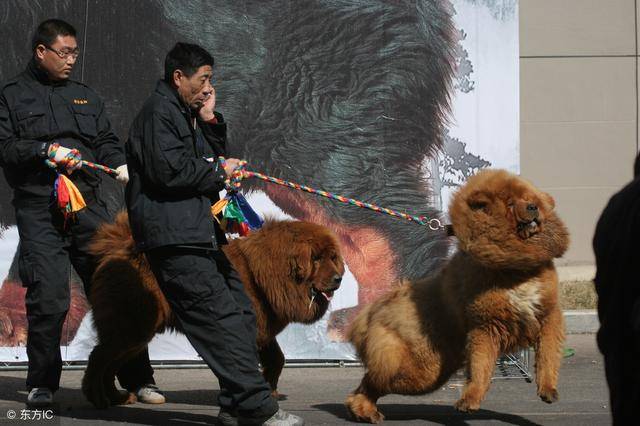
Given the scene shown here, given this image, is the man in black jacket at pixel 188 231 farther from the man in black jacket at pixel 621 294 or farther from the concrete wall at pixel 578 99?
the concrete wall at pixel 578 99

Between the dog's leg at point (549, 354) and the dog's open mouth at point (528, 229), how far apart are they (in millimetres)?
404

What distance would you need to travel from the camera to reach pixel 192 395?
6.31 m

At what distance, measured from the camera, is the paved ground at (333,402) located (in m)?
5.45

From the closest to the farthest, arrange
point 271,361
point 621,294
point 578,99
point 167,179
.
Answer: point 621,294 → point 167,179 → point 271,361 → point 578,99

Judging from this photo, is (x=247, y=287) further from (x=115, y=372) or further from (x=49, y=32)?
(x=49, y=32)

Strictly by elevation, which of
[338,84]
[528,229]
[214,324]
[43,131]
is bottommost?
[214,324]

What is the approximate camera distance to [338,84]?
6895mm

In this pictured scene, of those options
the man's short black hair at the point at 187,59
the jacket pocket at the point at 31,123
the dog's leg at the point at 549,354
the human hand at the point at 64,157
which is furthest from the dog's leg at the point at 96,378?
the dog's leg at the point at 549,354

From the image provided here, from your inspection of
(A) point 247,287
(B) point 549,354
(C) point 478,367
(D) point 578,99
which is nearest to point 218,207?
(A) point 247,287

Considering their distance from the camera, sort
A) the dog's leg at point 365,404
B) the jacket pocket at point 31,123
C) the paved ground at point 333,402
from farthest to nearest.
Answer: the jacket pocket at point 31,123
the paved ground at point 333,402
the dog's leg at point 365,404

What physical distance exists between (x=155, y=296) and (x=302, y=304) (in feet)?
2.57

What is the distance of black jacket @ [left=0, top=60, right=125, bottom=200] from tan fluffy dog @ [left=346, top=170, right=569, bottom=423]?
1.97 m

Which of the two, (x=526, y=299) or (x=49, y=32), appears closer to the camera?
(x=526, y=299)

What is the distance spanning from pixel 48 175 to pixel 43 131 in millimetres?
249
